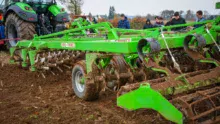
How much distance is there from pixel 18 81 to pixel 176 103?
426cm

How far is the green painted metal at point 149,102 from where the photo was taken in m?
2.70

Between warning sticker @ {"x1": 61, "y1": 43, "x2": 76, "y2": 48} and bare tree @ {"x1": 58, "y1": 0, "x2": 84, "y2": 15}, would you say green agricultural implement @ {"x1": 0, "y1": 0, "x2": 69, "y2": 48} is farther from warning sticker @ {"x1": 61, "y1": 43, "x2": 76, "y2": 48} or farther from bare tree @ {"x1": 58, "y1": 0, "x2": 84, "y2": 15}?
bare tree @ {"x1": 58, "y1": 0, "x2": 84, "y2": 15}

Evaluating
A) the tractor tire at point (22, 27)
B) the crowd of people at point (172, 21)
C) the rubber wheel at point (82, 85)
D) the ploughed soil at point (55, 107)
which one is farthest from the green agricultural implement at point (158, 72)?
the crowd of people at point (172, 21)

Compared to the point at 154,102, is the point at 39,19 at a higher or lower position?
higher

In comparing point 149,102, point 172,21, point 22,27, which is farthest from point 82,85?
point 172,21

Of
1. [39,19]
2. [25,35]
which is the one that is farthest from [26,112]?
[39,19]

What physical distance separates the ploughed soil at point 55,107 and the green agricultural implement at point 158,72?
0.27 metres

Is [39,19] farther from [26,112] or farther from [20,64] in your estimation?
[26,112]

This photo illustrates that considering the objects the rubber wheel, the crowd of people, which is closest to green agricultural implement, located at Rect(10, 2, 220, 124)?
the rubber wheel

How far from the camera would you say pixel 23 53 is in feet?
21.4

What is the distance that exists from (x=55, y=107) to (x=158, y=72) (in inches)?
65.4

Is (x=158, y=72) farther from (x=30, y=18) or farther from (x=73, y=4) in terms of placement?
(x=73, y=4)

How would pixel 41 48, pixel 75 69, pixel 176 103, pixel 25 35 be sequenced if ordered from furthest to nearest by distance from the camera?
pixel 25 35 → pixel 41 48 → pixel 75 69 → pixel 176 103

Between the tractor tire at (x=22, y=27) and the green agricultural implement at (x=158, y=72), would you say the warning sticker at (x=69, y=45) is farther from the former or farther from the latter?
the tractor tire at (x=22, y=27)
